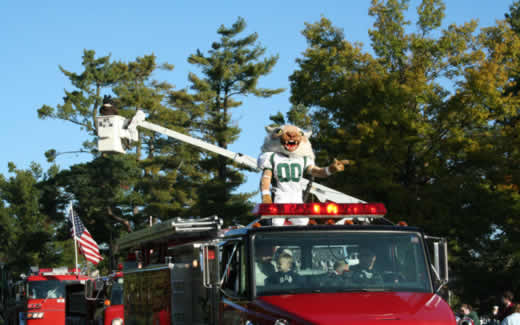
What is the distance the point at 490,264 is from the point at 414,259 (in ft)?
69.1

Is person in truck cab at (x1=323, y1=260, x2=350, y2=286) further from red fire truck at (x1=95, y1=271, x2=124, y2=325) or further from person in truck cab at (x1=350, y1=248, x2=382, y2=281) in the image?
red fire truck at (x1=95, y1=271, x2=124, y2=325)

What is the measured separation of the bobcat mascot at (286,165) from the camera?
35.7ft

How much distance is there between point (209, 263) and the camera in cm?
756

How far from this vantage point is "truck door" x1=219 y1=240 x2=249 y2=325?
7.07 m

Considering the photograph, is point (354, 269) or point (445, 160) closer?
point (354, 269)

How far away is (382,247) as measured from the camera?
721 centimetres

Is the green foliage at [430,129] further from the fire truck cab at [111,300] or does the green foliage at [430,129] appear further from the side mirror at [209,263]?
the side mirror at [209,263]

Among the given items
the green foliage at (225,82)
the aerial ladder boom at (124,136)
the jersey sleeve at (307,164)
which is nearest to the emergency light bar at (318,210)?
the jersey sleeve at (307,164)

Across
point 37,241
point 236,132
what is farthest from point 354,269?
point 37,241

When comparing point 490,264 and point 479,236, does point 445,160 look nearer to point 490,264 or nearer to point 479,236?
point 479,236

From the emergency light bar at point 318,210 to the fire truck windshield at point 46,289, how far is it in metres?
16.9

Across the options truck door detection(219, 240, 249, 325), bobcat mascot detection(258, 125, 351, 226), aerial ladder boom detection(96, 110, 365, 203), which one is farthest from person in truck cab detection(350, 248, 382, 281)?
aerial ladder boom detection(96, 110, 365, 203)

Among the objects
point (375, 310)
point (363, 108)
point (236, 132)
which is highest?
point (236, 132)

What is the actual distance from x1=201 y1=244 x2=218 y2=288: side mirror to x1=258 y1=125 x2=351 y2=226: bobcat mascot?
3127mm
